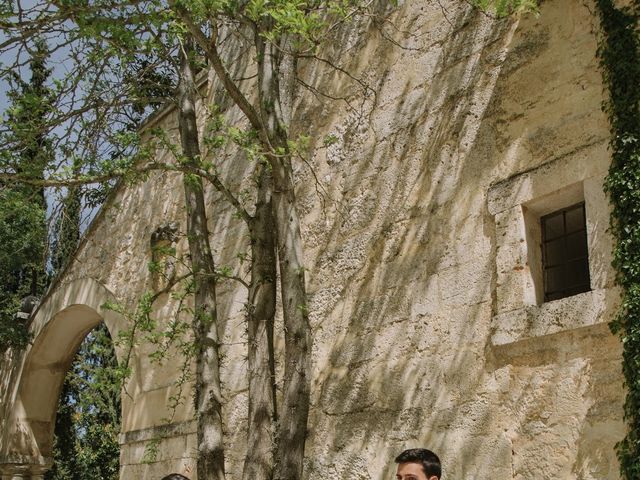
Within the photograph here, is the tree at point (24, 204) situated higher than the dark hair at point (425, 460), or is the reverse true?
the tree at point (24, 204)

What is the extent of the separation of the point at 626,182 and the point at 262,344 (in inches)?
83.0

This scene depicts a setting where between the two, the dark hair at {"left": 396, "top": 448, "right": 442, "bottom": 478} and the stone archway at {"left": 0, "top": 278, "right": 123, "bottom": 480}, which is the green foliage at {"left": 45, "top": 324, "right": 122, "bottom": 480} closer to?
the stone archway at {"left": 0, "top": 278, "right": 123, "bottom": 480}

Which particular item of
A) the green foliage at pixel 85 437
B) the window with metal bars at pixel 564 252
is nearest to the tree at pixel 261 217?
the window with metal bars at pixel 564 252

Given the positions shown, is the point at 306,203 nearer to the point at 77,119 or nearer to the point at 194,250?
the point at 194,250

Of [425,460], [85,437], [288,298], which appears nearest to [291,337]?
[288,298]

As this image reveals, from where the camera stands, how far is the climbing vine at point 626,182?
3.96 m

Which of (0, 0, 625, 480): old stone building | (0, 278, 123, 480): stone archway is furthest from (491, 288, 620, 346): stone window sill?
(0, 278, 123, 480): stone archway

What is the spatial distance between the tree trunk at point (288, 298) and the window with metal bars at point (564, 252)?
50.6 inches

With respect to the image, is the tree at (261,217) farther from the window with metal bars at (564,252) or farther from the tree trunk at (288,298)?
the window with metal bars at (564,252)

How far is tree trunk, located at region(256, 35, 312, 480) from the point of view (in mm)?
4574

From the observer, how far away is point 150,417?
7953 mm

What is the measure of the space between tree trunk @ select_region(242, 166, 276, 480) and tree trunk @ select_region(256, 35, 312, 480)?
0.17 m

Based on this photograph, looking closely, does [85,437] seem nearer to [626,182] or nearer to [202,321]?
[202,321]

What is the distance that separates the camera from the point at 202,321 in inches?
214
